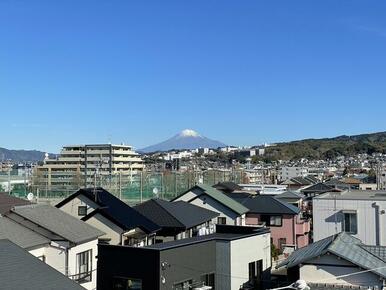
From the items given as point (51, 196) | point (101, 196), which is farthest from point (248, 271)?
point (51, 196)

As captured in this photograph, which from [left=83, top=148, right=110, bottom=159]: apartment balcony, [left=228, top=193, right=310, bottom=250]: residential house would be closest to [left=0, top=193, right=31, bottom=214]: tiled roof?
[left=228, top=193, right=310, bottom=250]: residential house

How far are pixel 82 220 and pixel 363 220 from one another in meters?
12.7

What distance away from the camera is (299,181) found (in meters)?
77.8

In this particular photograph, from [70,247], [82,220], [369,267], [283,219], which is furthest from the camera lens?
[283,219]

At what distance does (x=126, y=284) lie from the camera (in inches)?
565

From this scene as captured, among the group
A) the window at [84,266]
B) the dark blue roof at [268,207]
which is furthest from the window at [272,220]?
the window at [84,266]

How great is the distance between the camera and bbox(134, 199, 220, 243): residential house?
2259 centimetres

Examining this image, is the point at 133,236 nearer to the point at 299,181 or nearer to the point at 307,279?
the point at 307,279

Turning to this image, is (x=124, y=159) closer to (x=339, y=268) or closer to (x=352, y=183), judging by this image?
(x=352, y=183)

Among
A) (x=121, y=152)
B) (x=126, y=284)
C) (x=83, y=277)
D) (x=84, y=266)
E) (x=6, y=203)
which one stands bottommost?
(x=83, y=277)

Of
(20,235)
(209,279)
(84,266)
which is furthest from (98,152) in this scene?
(209,279)

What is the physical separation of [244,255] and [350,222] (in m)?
8.84

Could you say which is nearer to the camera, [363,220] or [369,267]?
[369,267]

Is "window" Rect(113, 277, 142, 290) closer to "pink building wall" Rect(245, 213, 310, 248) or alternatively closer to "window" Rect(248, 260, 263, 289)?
"window" Rect(248, 260, 263, 289)
